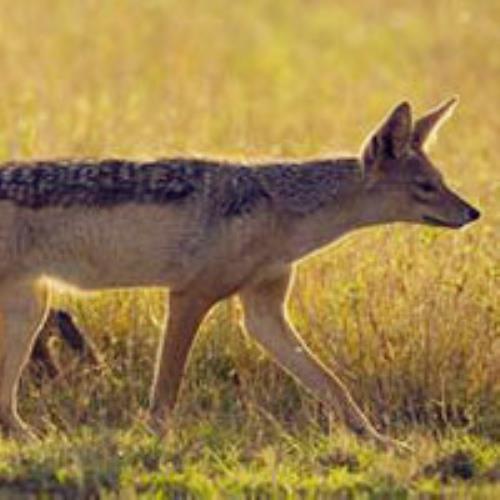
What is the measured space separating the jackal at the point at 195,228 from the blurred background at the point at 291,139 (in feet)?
0.95

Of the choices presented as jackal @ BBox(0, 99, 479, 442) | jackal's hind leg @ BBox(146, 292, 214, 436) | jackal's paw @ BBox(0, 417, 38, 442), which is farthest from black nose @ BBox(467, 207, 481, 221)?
jackal's paw @ BBox(0, 417, 38, 442)

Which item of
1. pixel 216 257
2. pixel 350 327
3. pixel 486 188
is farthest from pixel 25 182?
pixel 486 188

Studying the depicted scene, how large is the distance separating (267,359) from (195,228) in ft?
3.19

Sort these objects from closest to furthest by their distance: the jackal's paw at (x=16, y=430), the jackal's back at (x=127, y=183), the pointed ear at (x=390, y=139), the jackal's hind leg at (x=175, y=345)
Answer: the jackal's paw at (x=16, y=430), the jackal's back at (x=127, y=183), the jackal's hind leg at (x=175, y=345), the pointed ear at (x=390, y=139)

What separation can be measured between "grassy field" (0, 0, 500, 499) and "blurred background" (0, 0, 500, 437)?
15mm

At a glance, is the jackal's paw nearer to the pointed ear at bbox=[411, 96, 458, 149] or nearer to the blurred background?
the blurred background

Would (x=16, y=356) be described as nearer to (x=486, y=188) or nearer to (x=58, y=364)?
(x=58, y=364)

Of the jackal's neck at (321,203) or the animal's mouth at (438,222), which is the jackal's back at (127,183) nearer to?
the jackal's neck at (321,203)

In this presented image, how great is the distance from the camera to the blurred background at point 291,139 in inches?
360

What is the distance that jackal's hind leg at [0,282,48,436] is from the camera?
8.77 meters

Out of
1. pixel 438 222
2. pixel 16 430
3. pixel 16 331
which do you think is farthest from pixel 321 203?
pixel 16 430

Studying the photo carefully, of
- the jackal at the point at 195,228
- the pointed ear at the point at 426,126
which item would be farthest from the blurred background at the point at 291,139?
the pointed ear at the point at 426,126

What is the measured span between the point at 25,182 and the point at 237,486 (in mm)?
1928

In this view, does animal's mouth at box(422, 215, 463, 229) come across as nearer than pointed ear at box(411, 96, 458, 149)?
Yes
